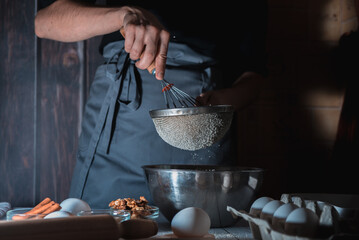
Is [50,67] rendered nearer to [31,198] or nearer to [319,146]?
[31,198]

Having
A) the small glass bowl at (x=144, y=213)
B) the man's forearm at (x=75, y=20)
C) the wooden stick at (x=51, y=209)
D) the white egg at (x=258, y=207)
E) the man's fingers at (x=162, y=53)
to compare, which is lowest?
the small glass bowl at (x=144, y=213)

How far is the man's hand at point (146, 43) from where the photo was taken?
0.85 metres

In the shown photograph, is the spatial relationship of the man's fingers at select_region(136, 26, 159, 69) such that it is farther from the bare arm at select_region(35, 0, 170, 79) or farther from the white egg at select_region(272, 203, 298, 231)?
the white egg at select_region(272, 203, 298, 231)

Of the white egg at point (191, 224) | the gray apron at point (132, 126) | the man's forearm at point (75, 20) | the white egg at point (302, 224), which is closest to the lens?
the white egg at point (302, 224)

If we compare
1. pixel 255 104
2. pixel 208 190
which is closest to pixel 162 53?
pixel 208 190

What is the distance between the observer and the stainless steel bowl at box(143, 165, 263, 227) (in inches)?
31.1

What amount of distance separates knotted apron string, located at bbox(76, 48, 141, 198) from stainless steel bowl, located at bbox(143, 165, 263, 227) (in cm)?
39

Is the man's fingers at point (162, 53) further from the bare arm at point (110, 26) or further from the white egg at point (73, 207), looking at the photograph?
the white egg at point (73, 207)

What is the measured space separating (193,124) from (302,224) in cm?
34

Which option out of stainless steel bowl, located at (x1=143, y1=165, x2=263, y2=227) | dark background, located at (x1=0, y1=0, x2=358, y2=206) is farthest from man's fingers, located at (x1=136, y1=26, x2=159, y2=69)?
dark background, located at (x1=0, y1=0, x2=358, y2=206)

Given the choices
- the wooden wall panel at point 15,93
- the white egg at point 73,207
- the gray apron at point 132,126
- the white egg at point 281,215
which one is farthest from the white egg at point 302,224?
the wooden wall panel at point 15,93

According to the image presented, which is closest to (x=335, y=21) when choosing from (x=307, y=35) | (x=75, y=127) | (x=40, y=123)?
(x=307, y=35)

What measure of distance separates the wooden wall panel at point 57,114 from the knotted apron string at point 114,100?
0.46 m

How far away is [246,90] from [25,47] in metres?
0.86
